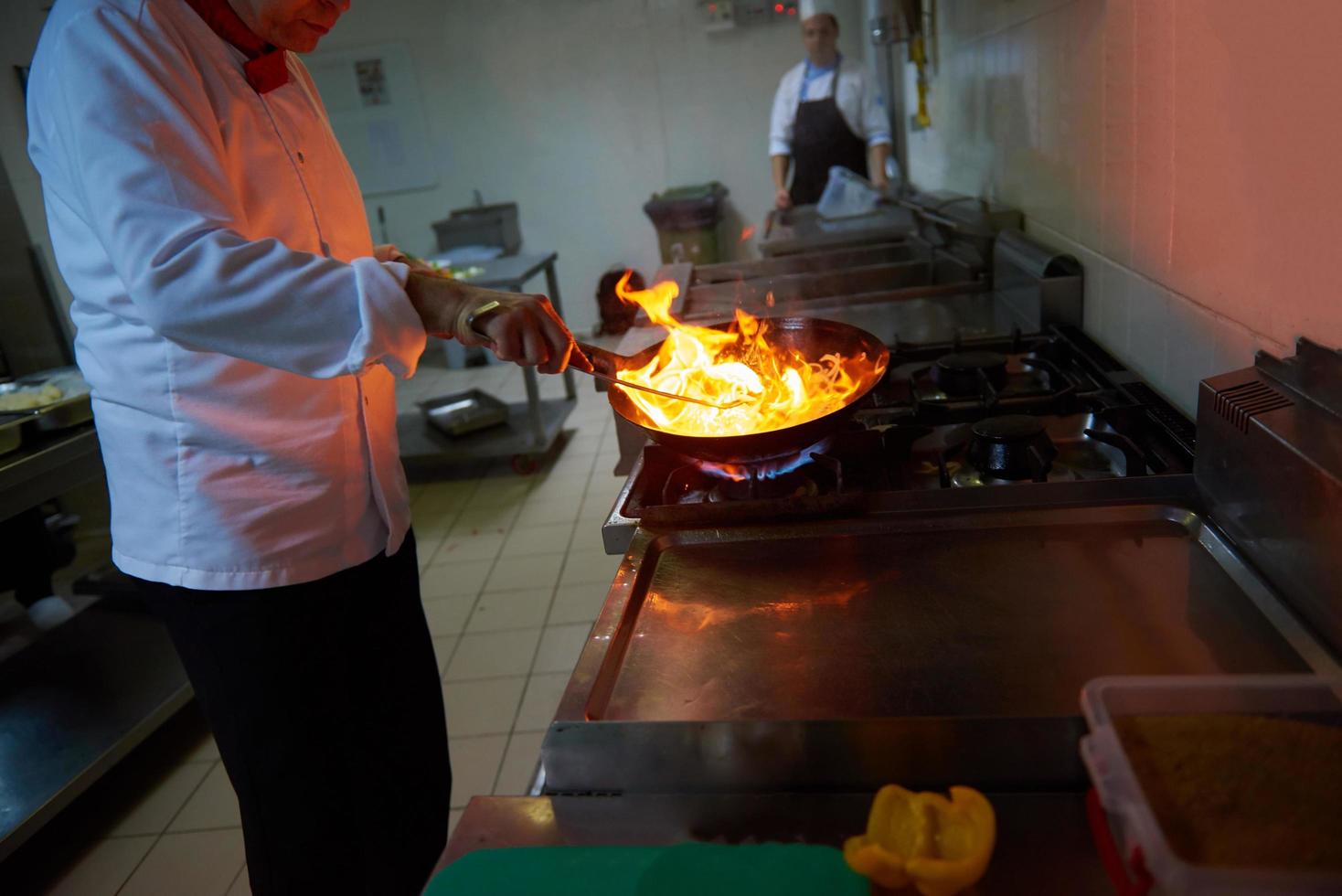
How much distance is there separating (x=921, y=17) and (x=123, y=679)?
3.36m

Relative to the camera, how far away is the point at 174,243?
953 millimetres

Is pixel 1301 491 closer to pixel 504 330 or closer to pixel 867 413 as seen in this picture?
pixel 867 413

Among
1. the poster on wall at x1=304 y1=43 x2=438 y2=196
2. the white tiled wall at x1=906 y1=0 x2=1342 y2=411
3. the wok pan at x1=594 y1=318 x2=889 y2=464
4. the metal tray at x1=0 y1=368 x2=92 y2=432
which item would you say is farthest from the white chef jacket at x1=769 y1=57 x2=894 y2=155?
the metal tray at x1=0 y1=368 x2=92 y2=432

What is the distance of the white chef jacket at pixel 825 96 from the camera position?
15.0ft

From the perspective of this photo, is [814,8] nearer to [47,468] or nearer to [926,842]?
[47,468]

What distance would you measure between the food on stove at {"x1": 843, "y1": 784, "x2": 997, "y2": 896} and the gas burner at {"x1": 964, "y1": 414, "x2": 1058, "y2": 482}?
63cm

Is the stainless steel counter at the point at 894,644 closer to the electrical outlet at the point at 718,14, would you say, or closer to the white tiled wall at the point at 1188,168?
the white tiled wall at the point at 1188,168

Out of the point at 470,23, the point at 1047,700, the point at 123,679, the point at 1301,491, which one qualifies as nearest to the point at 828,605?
the point at 1047,700

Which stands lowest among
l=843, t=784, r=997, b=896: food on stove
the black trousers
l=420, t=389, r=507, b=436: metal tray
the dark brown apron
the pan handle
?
l=420, t=389, r=507, b=436: metal tray

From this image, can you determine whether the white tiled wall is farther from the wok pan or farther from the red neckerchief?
the red neckerchief

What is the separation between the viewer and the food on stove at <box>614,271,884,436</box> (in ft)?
4.00

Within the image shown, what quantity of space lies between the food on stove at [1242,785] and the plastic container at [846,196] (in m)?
3.03

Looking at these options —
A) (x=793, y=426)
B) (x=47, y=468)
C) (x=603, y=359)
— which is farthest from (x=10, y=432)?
(x=793, y=426)

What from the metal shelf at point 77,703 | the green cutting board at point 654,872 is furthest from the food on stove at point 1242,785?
the metal shelf at point 77,703
